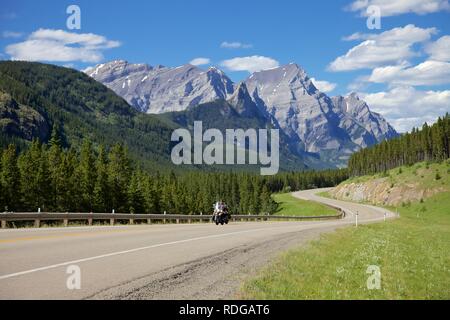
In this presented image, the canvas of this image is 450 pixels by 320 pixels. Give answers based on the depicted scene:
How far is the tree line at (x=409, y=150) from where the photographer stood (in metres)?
125

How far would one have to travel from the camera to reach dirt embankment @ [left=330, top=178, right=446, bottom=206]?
99.2 metres

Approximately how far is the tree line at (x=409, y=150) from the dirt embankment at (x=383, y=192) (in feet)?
49.4

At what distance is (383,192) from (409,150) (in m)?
32.1

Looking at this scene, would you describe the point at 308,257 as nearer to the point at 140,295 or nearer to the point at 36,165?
the point at 140,295

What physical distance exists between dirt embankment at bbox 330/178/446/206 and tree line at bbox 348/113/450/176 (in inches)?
593

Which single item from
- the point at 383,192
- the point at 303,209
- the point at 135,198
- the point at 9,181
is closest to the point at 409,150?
the point at 383,192

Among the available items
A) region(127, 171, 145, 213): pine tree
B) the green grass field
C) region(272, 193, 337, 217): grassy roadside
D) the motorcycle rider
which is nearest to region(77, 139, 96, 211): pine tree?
region(127, 171, 145, 213): pine tree

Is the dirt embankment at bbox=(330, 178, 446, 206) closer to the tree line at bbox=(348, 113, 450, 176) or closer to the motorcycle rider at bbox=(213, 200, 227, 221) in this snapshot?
the tree line at bbox=(348, 113, 450, 176)

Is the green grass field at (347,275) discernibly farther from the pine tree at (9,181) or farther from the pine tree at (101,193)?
the pine tree at (9,181)

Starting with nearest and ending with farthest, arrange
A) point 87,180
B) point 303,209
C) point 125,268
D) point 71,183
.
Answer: point 125,268, point 71,183, point 87,180, point 303,209

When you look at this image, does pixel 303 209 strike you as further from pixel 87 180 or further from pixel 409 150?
pixel 87 180

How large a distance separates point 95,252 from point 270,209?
5093 inches

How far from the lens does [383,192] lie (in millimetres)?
122375

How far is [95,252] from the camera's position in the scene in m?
14.3
